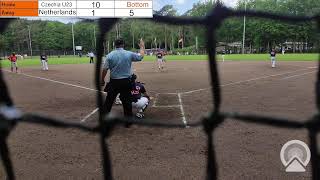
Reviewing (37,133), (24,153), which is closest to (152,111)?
(37,133)

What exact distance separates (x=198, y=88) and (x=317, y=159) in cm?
1280
